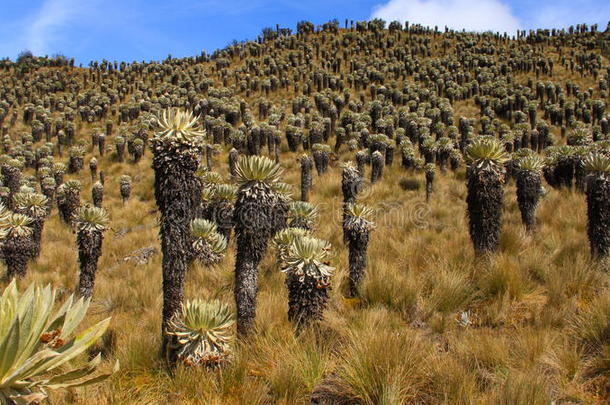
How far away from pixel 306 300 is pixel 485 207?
4154mm

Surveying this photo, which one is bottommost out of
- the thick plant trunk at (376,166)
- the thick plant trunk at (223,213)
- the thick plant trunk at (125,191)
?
the thick plant trunk at (223,213)

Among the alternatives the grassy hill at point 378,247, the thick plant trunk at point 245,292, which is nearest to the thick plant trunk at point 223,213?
the grassy hill at point 378,247

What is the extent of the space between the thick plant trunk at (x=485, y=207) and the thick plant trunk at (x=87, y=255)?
733 centimetres

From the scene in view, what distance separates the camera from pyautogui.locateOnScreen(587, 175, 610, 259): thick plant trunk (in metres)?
7.19

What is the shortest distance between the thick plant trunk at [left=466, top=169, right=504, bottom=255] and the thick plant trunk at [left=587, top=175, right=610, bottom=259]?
4.77 ft

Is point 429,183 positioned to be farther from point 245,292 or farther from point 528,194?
point 245,292

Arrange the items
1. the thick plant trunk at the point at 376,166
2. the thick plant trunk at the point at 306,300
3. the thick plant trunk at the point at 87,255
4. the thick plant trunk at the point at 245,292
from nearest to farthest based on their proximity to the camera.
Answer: the thick plant trunk at the point at 306,300
the thick plant trunk at the point at 245,292
the thick plant trunk at the point at 87,255
the thick plant trunk at the point at 376,166

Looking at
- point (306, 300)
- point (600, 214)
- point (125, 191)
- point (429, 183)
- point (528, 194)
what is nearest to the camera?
point (306, 300)

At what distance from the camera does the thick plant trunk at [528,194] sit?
9.70 m

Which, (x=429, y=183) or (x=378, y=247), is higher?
(x=429, y=183)

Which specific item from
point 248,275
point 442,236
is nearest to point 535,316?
point 248,275

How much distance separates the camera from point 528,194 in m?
9.74

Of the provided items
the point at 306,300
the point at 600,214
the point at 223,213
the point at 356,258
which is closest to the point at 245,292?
the point at 306,300

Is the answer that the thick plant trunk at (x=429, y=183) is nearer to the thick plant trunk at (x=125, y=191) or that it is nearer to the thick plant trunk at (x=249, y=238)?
the thick plant trunk at (x=249, y=238)
